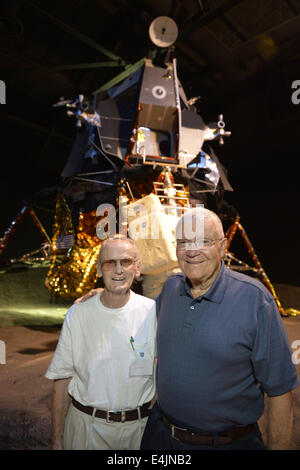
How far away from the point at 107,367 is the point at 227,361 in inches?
28.9

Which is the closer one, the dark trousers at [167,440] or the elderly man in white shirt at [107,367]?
the dark trousers at [167,440]

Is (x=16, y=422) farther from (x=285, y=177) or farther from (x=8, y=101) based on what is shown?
(x=8, y=101)

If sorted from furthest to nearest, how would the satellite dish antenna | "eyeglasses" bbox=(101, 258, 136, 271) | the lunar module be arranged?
the satellite dish antenna < the lunar module < "eyeglasses" bbox=(101, 258, 136, 271)

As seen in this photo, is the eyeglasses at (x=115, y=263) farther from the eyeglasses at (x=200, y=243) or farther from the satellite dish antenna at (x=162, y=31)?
the satellite dish antenna at (x=162, y=31)

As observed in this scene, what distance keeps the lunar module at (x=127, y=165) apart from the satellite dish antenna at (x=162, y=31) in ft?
0.07

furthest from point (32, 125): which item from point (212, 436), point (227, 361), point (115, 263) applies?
point (212, 436)

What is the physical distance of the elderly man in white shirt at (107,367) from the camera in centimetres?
167

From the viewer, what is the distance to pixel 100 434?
5.39 ft

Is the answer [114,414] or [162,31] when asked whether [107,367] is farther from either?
[162,31]

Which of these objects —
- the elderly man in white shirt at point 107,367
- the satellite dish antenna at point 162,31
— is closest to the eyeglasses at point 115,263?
the elderly man in white shirt at point 107,367

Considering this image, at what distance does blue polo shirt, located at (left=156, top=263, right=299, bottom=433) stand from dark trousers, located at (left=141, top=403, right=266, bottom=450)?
0.08 meters

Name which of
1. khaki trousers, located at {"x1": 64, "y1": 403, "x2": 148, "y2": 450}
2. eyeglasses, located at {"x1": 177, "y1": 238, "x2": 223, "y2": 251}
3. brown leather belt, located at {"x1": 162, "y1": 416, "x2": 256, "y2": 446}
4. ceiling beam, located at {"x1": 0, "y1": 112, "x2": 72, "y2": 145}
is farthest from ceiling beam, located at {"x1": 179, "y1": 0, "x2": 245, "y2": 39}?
khaki trousers, located at {"x1": 64, "y1": 403, "x2": 148, "y2": 450}

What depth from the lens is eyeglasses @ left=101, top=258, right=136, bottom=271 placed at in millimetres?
1858

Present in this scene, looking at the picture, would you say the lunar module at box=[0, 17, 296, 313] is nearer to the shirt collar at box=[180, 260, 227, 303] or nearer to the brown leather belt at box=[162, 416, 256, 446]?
the shirt collar at box=[180, 260, 227, 303]
